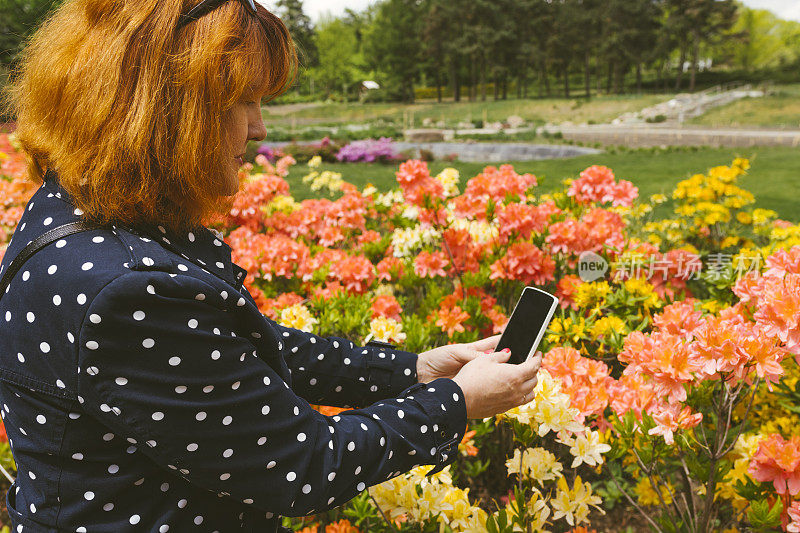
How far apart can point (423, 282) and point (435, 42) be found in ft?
141

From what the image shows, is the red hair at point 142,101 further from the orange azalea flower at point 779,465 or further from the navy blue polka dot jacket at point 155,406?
the orange azalea flower at point 779,465

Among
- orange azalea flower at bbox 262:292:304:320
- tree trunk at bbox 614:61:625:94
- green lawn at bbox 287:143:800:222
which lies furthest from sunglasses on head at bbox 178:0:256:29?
tree trunk at bbox 614:61:625:94

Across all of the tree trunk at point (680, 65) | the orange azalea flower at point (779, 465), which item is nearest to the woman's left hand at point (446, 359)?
the orange azalea flower at point (779, 465)

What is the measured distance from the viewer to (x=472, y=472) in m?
1.93

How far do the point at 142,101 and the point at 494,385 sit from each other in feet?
2.63

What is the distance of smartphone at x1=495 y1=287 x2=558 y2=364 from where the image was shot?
4.24 ft

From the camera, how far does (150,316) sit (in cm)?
77

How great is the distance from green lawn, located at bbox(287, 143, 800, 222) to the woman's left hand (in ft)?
22.4

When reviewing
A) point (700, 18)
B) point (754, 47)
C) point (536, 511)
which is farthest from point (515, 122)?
point (754, 47)

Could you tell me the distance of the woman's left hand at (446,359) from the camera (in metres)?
1.43

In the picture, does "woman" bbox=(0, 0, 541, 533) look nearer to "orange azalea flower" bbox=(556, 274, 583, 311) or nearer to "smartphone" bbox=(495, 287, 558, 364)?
"smartphone" bbox=(495, 287, 558, 364)

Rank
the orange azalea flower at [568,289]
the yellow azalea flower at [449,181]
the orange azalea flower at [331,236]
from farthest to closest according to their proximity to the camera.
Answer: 1. the orange azalea flower at [331,236]
2. the yellow azalea flower at [449,181]
3. the orange azalea flower at [568,289]

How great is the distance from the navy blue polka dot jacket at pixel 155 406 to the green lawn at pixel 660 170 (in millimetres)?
7458

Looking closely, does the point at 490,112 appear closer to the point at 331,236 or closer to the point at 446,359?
the point at 331,236
